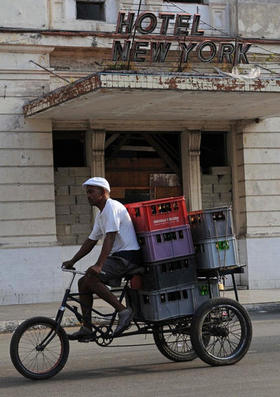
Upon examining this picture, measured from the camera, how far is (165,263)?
848 centimetres

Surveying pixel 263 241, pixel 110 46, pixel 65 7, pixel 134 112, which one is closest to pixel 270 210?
pixel 263 241

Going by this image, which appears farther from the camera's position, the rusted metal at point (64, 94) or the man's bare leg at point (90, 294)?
the rusted metal at point (64, 94)

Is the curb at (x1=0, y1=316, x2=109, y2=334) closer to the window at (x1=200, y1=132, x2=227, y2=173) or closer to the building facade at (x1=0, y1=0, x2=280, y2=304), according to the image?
the building facade at (x1=0, y1=0, x2=280, y2=304)

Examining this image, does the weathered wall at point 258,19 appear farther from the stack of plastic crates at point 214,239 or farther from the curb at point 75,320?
the stack of plastic crates at point 214,239

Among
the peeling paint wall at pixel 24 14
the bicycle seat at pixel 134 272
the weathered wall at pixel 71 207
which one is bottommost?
the bicycle seat at pixel 134 272

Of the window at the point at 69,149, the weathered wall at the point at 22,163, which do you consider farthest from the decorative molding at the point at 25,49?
the window at the point at 69,149

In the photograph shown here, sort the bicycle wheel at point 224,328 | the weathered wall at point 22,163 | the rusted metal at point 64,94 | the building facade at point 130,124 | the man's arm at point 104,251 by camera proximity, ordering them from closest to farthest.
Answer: the man's arm at point 104,251 → the bicycle wheel at point 224,328 → the rusted metal at point 64,94 → the building facade at point 130,124 → the weathered wall at point 22,163

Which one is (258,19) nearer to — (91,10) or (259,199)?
(91,10)

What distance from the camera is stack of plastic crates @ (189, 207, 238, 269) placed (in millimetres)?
8594

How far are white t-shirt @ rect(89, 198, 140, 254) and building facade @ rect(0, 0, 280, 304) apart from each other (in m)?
7.33

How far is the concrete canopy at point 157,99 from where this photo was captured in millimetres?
15031

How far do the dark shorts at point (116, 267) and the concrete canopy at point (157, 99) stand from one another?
6.89m

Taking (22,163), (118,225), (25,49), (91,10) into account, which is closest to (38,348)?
(118,225)

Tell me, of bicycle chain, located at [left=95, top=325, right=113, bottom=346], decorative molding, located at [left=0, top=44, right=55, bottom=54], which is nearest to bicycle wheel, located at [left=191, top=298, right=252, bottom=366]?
bicycle chain, located at [left=95, top=325, right=113, bottom=346]
